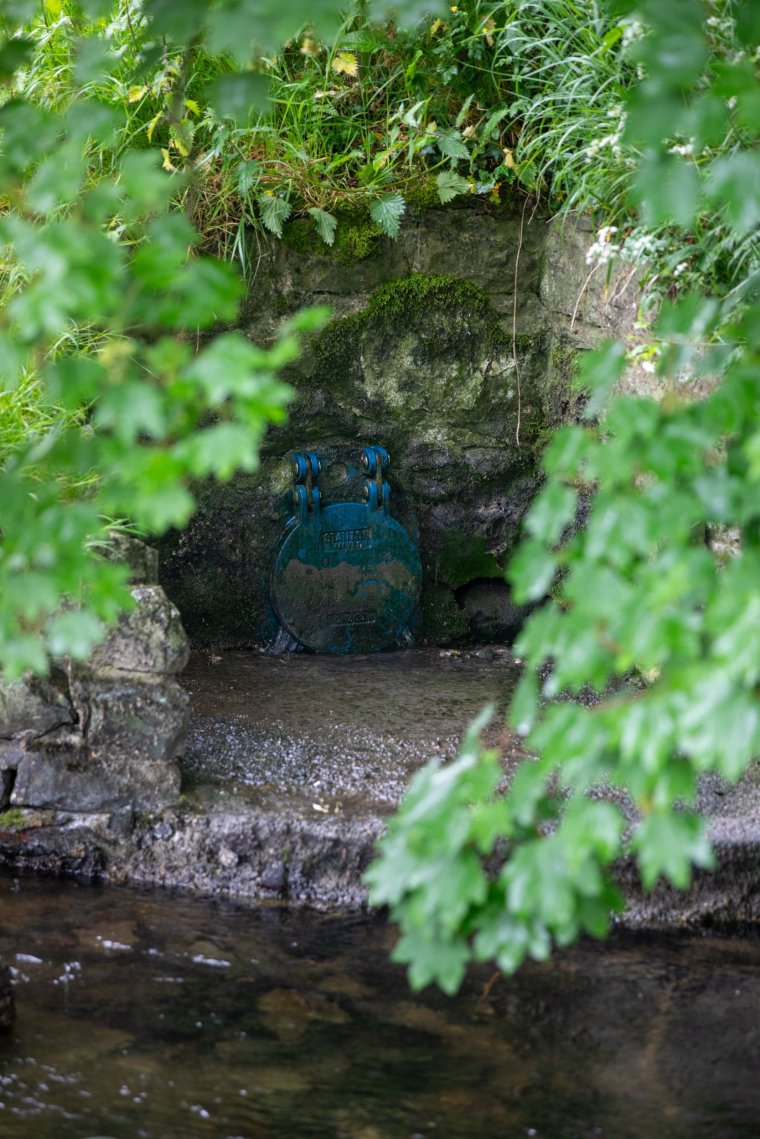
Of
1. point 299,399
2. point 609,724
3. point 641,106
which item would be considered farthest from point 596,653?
point 299,399

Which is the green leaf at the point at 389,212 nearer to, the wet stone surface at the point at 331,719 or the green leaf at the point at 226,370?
the wet stone surface at the point at 331,719

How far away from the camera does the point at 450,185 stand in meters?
4.54

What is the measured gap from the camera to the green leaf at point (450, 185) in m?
4.53

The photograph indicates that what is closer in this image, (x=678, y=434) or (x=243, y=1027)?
(x=678, y=434)

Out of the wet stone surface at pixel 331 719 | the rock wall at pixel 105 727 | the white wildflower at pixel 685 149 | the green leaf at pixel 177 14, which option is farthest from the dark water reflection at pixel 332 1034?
the white wildflower at pixel 685 149

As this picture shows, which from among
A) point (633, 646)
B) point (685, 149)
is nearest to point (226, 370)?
point (633, 646)

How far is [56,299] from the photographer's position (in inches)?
53.9

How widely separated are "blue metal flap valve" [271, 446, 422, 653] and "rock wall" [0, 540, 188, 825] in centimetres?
135

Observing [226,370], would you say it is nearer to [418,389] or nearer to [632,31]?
[632,31]

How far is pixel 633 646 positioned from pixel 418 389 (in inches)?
137

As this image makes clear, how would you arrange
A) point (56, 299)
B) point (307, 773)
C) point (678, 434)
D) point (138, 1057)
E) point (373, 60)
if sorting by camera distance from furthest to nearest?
point (373, 60) → point (307, 773) → point (138, 1057) → point (678, 434) → point (56, 299)

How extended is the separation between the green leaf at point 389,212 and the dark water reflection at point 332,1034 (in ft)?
8.22

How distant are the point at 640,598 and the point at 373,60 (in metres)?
3.86

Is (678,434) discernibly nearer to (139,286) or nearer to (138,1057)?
(139,286)
